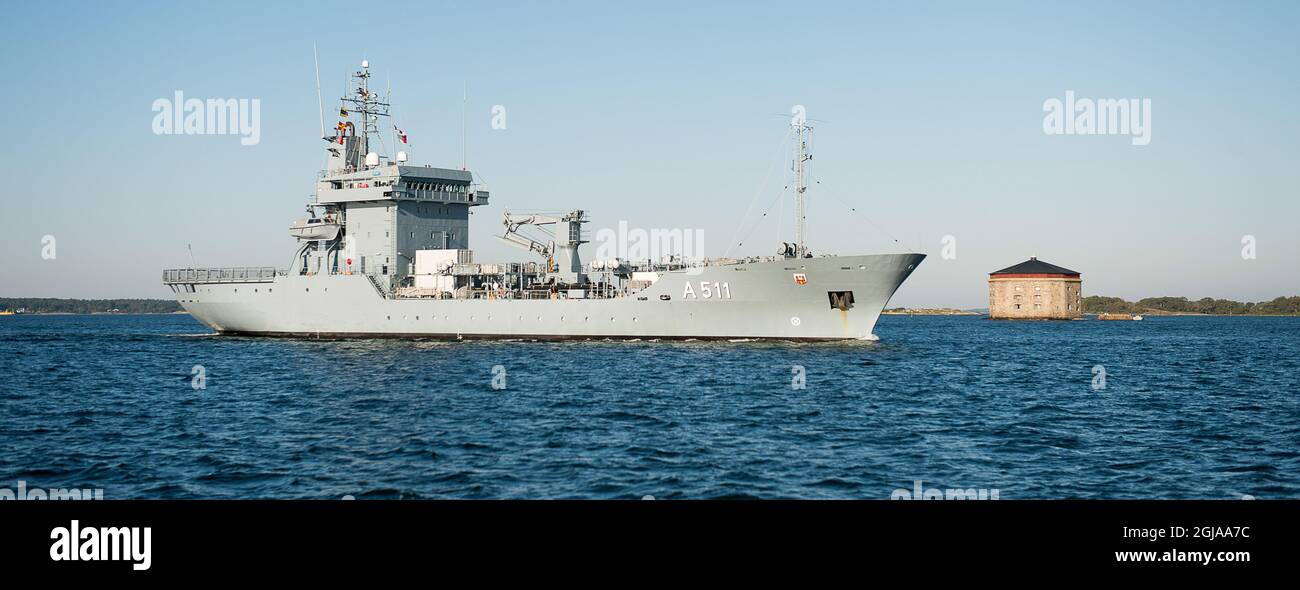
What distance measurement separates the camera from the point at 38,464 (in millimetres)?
18359

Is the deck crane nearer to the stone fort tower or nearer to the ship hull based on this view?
the ship hull

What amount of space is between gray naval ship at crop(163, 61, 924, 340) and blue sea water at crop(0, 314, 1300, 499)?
5652 mm

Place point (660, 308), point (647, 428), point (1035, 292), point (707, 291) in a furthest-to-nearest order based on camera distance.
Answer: point (1035, 292) → point (660, 308) → point (707, 291) → point (647, 428)

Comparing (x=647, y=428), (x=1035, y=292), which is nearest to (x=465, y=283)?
(x=647, y=428)

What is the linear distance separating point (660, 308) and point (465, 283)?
15.6 metres

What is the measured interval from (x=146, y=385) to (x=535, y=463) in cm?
2231

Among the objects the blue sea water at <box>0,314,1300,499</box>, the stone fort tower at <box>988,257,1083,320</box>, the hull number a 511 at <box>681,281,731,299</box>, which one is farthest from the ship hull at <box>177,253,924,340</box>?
the stone fort tower at <box>988,257,1083,320</box>

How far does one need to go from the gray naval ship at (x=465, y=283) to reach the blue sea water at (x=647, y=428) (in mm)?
5652

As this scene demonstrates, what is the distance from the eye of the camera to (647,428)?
22047mm

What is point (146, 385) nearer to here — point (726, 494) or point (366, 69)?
point (726, 494)

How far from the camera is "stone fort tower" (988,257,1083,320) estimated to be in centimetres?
13512

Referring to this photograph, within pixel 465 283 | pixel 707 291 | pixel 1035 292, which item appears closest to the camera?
pixel 707 291

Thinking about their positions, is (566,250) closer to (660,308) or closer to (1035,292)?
(660,308)
